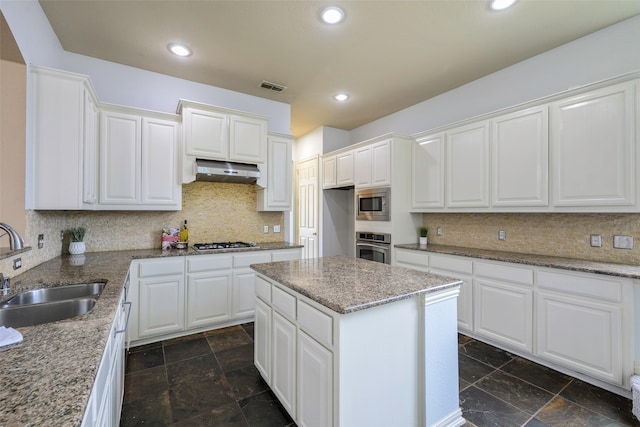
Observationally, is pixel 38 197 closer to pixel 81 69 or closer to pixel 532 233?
pixel 81 69

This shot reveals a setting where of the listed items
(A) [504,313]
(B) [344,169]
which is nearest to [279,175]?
(B) [344,169]

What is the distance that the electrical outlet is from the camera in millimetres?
2319

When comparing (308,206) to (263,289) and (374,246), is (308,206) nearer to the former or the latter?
(374,246)

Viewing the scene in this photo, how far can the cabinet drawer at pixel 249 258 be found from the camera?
10.6ft

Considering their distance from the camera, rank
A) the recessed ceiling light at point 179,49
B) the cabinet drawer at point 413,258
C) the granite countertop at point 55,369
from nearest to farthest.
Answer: the granite countertop at point 55,369 → the recessed ceiling light at point 179,49 → the cabinet drawer at point 413,258

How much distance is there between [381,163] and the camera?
382 centimetres

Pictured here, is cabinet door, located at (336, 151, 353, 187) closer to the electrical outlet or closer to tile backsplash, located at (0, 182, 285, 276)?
tile backsplash, located at (0, 182, 285, 276)

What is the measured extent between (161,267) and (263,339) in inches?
58.5

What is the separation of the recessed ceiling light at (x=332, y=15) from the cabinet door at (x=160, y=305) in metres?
2.81

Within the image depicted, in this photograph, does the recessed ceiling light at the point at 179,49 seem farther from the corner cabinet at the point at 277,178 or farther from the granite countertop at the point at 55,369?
the granite countertop at the point at 55,369

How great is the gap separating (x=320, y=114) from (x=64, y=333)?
4207mm

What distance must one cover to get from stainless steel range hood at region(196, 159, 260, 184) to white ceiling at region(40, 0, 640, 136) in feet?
3.46

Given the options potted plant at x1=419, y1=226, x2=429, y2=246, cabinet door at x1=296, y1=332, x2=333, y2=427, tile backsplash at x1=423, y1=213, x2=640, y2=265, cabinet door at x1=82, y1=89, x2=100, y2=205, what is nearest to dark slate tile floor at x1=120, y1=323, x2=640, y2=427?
cabinet door at x1=296, y1=332, x2=333, y2=427

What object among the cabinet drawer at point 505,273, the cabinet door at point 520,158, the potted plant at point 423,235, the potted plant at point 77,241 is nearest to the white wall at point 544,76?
the cabinet door at point 520,158
